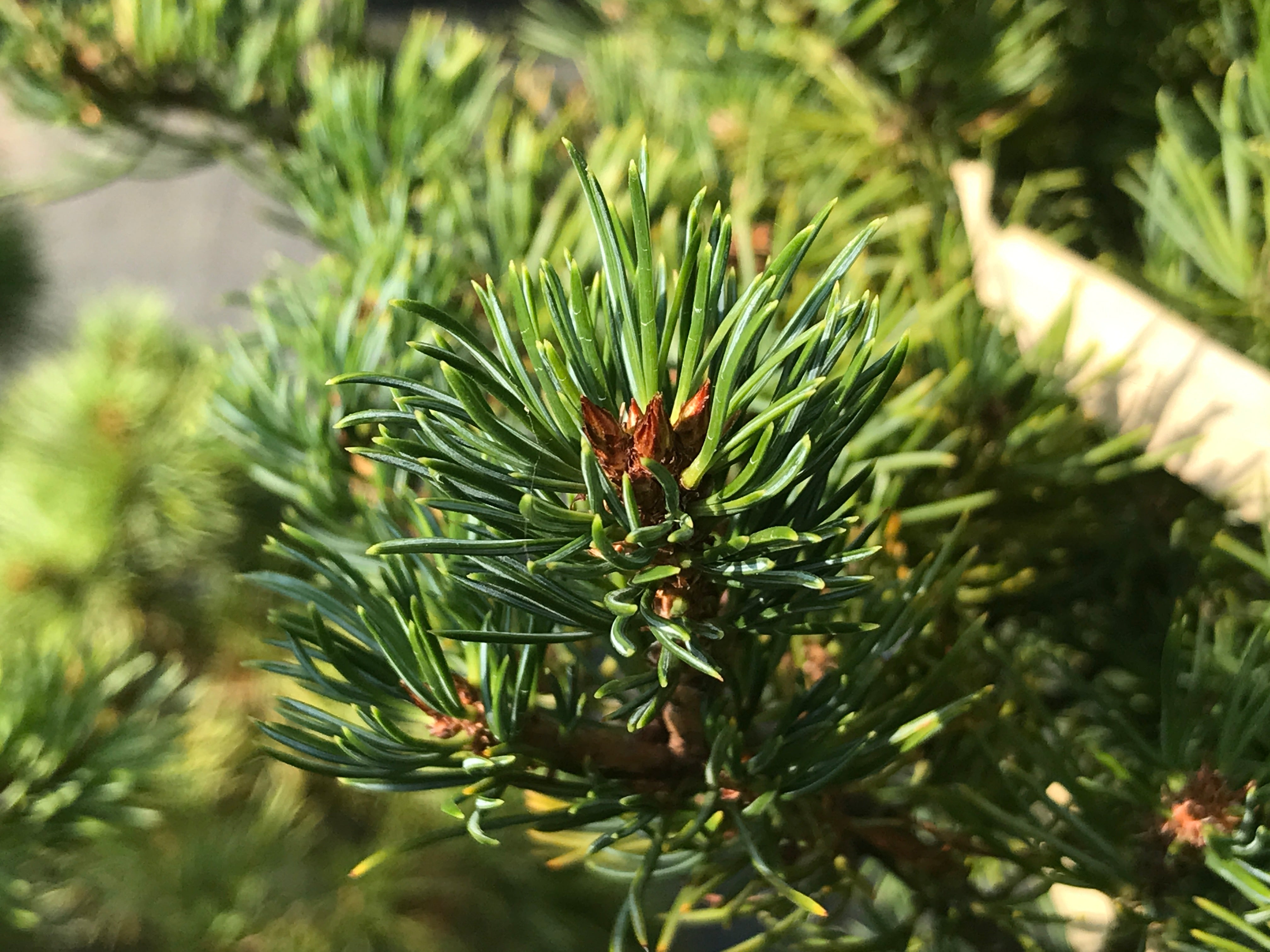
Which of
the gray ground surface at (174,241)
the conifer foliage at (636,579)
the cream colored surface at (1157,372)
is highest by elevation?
the gray ground surface at (174,241)

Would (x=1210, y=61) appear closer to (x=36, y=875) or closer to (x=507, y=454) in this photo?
(x=507, y=454)

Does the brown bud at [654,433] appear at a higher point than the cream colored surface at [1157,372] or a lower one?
lower

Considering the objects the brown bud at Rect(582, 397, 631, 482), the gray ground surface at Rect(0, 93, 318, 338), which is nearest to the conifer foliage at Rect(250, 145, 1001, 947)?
the brown bud at Rect(582, 397, 631, 482)

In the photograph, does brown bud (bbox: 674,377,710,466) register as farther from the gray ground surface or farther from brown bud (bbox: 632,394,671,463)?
the gray ground surface

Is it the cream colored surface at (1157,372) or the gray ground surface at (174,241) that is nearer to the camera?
the cream colored surface at (1157,372)

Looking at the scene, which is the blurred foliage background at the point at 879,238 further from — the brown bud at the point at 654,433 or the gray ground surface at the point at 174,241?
the gray ground surface at the point at 174,241

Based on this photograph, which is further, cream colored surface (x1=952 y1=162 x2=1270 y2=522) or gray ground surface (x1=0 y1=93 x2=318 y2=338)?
gray ground surface (x1=0 y1=93 x2=318 y2=338)

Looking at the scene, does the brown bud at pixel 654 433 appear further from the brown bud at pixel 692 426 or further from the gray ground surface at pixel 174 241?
the gray ground surface at pixel 174 241

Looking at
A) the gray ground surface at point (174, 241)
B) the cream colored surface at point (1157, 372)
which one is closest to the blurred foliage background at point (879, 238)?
the cream colored surface at point (1157, 372)

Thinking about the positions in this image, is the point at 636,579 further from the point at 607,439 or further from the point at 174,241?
the point at 174,241
